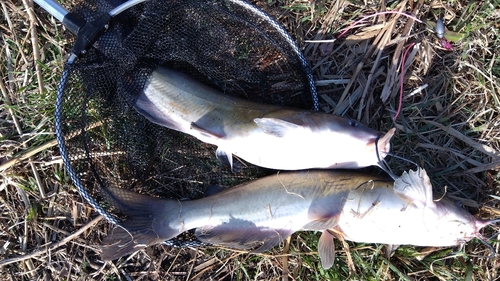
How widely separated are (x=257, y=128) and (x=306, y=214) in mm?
507

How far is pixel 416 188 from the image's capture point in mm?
2158

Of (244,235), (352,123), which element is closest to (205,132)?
(244,235)

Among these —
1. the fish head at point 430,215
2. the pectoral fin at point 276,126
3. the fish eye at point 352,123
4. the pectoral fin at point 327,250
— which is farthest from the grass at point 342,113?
the pectoral fin at point 276,126

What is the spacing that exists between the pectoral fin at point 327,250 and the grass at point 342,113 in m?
0.30

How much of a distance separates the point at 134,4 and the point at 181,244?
132cm

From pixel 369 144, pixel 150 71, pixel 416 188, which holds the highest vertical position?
pixel 150 71

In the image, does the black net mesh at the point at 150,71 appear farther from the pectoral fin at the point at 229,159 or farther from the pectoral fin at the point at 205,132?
the pectoral fin at the point at 205,132

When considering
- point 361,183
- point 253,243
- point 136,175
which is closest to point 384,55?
point 361,183

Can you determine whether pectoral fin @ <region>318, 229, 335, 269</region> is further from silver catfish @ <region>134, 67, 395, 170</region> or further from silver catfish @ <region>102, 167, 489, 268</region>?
silver catfish @ <region>134, 67, 395, 170</region>

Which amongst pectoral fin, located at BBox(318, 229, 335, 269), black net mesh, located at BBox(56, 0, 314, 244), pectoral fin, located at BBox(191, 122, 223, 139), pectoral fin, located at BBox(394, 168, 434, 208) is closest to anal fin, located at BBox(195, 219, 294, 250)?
pectoral fin, located at BBox(318, 229, 335, 269)

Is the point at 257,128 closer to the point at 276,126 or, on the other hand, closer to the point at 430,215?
the point at 276,126

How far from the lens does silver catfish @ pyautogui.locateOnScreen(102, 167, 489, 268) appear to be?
220cm

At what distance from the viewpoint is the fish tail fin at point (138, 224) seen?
2.33 metres

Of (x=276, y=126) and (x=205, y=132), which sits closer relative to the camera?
(x=276, y=126)
